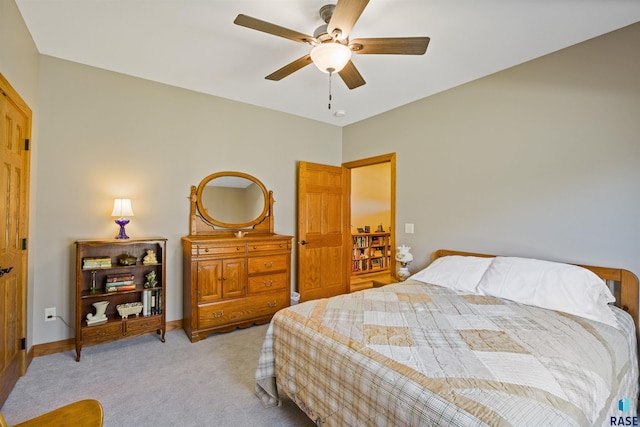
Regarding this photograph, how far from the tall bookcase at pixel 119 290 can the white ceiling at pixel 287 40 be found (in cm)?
169

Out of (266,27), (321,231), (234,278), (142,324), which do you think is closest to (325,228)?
(321,231)

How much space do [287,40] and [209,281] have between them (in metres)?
2.35

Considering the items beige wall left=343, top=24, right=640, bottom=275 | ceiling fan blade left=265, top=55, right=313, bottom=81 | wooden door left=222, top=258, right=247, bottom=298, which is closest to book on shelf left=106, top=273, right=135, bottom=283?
wooden door left=222, top=258, right=247, bottom=298

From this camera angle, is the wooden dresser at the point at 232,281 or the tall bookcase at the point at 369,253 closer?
the wooden dresser at the point at 232,281

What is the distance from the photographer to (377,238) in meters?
6.65

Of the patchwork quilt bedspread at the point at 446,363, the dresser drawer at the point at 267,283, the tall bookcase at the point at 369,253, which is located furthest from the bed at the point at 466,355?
the tall bookcase at the point at 369,253

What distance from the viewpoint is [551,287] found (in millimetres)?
2100

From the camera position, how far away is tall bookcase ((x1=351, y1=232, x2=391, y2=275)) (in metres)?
6.25

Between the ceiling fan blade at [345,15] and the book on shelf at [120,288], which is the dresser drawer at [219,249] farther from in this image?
the ceiling fan blade at [345,15]

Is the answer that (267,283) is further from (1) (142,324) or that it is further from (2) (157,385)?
(2) (157,385)

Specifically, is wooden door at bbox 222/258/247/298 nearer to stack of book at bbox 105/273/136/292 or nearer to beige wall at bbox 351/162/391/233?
stack of book at bbox 105/273/136/292

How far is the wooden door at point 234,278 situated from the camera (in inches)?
124

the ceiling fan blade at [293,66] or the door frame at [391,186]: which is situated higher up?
the ceiling fan blade at [293,66]

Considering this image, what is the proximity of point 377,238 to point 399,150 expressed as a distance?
10.3 feet
